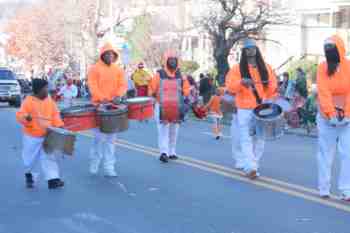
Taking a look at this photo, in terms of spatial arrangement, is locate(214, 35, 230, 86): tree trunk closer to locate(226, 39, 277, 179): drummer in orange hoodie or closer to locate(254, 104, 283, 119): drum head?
locate(226, 39, 277, 179): drummer in orange hoodie

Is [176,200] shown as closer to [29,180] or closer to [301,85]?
[29,180]

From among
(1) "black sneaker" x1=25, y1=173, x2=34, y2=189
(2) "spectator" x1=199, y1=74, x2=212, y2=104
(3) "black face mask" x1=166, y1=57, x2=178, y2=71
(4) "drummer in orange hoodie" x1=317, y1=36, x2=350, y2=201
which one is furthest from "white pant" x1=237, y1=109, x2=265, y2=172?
(2) "spectator" x1=199, y1=74, x2=212, y2=104

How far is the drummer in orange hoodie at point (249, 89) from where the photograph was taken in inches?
408

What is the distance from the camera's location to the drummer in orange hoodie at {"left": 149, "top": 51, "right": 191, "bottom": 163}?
40.4 ft

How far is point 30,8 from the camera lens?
6962 centimetres

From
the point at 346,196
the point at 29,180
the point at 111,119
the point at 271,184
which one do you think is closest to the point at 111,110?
the point at 111,119

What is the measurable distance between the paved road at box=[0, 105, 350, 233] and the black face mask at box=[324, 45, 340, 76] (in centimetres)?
160

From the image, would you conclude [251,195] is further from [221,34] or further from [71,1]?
[71,1]

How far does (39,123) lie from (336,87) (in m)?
3.99

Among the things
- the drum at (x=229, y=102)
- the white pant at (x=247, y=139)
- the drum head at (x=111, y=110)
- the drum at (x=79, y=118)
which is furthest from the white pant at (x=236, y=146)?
the drum at (x=79, y=118)

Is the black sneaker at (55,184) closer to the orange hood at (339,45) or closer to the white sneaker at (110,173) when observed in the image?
the white sneaker at (110,173)

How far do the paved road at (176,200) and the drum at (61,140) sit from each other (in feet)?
2.03

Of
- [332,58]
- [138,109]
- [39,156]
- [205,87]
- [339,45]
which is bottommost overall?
[205,87]

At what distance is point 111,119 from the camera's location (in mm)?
10320
